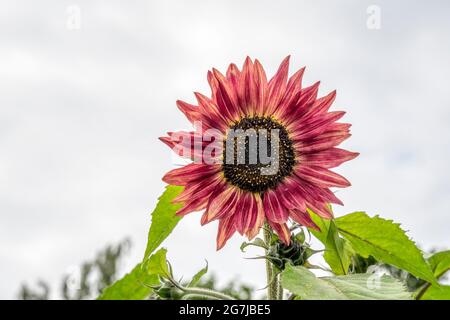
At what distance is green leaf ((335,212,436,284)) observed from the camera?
2.73ft

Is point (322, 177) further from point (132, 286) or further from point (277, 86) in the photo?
point (132, 286)

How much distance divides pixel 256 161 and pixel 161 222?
0.58 ft

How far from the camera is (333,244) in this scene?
0.86 metres

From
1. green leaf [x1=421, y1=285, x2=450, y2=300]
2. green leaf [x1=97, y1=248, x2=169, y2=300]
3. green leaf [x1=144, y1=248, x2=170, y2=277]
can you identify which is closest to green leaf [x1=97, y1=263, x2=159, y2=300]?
green leaf [x1=97, y1=248, x2=169, y2=300]

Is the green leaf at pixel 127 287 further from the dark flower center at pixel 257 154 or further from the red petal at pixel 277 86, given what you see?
the red petal at pixel 277 86

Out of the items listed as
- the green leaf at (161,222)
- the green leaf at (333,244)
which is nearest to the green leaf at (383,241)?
the green leaf at (333,244)

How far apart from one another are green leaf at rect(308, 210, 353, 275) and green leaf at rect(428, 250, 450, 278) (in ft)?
0.67

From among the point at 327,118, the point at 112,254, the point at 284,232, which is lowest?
the point at 112,254

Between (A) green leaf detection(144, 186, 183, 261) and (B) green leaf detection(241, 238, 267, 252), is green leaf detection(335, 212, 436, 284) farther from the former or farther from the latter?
(A) green leaf detection(144, 186, 183, 261)

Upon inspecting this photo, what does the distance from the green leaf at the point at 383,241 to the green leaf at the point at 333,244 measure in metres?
0.02
